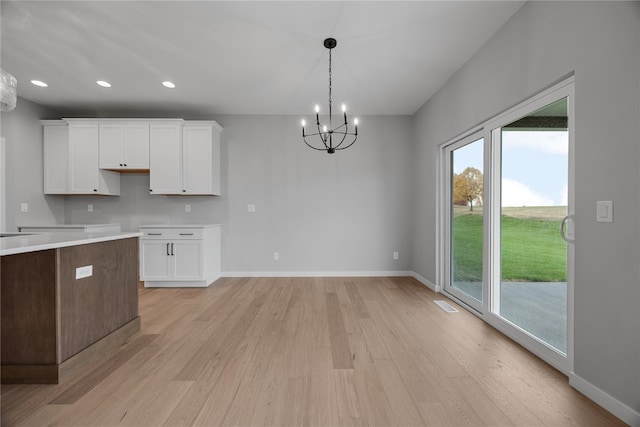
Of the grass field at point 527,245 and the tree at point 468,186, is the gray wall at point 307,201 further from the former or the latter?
the grass field at point 527,245

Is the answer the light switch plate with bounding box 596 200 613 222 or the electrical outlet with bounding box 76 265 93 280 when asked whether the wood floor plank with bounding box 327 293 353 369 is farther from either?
the electrical outlet with bounding box 76 265 93 280

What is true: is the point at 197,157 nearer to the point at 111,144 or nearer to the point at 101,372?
the point at 111,144

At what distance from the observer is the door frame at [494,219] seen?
5.79ft

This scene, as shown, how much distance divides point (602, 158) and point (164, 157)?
478cm

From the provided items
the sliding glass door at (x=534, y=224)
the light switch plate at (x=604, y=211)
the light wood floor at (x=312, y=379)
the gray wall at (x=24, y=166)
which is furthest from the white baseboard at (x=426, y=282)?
the gray wall at (x=24, y=166)

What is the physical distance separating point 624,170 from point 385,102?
3090 millimetres

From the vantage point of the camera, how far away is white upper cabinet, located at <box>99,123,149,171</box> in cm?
410

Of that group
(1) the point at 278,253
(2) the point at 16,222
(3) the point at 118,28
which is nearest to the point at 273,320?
(1) the point at 278,253

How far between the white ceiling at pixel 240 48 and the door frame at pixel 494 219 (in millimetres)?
794

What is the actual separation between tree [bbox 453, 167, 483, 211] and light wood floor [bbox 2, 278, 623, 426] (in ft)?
4.30

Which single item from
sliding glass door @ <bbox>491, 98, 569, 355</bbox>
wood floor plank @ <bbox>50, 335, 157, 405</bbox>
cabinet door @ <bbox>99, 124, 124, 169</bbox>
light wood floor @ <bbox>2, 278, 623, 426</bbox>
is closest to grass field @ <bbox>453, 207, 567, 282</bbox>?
sliding glass door @ <bbox>491, 98, 569, 355</bbox>

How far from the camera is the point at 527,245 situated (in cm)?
227

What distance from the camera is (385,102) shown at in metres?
4.08

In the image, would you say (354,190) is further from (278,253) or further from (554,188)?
(554,188)
